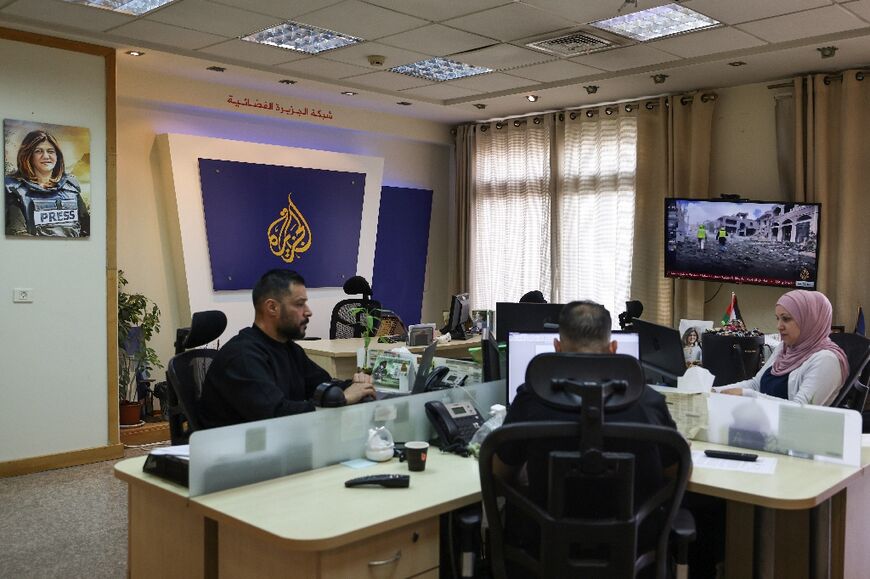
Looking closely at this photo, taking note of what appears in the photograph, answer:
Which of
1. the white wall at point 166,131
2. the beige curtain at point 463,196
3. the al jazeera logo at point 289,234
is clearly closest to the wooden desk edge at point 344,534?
the white wall at point 166,131

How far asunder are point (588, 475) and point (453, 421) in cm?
117

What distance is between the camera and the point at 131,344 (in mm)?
6672

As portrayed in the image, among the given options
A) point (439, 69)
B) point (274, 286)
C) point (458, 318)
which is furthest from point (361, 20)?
point (458, 318)

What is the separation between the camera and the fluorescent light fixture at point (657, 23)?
5199 millimetres

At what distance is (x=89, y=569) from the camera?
4023 mm

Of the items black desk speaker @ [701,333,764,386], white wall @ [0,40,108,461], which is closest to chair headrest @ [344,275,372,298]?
white wall @ [0,40,108,461]

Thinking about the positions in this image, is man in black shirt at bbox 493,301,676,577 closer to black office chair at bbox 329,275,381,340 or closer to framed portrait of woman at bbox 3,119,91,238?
framed portrait of woman at bbox 3,119,91,238

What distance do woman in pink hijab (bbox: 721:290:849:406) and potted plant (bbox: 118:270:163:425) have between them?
451 cm

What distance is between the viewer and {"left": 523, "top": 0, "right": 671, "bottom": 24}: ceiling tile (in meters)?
4.89

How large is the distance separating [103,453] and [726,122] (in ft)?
19.0

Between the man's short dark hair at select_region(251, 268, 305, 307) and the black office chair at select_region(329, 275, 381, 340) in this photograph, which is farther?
the black office chair at select_region(329, 275, 381, 340)

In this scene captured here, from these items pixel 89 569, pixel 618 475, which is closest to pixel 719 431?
pixel 618 475

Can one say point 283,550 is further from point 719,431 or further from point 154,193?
point 154,193

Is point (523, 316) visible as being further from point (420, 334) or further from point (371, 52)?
point (371, 52)
